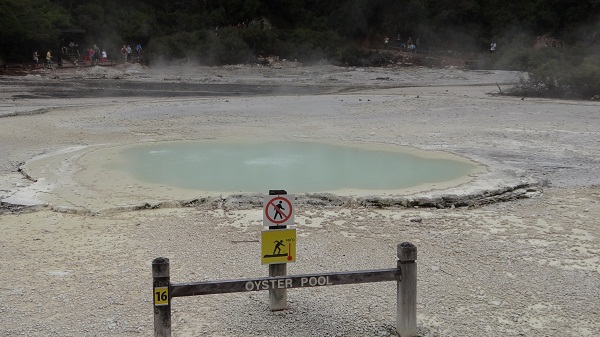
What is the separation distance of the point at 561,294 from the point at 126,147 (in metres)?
8.16

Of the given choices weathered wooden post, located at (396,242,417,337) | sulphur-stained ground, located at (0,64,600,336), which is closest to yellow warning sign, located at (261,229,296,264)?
sulphur-stained ground, located at (0,64,600,336)

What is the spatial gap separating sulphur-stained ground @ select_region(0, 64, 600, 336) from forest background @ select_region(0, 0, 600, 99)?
21.5m

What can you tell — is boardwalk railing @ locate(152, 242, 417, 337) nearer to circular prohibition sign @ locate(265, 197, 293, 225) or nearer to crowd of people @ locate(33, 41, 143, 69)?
circular prohibition sign @ locate(265, 197, 293, 225)

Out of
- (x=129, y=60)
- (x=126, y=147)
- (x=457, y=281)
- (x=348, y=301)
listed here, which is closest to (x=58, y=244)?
(x=348, y=301)

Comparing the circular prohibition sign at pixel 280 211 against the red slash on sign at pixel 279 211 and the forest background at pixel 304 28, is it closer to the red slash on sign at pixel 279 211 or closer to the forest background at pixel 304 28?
the red slash on sign at pixel 279 211

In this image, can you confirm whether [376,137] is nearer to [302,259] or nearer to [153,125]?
[153,125]

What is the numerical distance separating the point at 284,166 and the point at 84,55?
29.3 metres

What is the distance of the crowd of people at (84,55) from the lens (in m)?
32.5

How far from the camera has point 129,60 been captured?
35.2 m

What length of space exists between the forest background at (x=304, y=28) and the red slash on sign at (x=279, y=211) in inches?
1114

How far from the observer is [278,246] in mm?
4145

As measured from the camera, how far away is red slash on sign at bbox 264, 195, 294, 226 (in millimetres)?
4148

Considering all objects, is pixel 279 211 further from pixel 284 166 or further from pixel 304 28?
pixel 304 28

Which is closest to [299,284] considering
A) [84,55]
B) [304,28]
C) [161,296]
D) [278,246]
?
[278,246]
